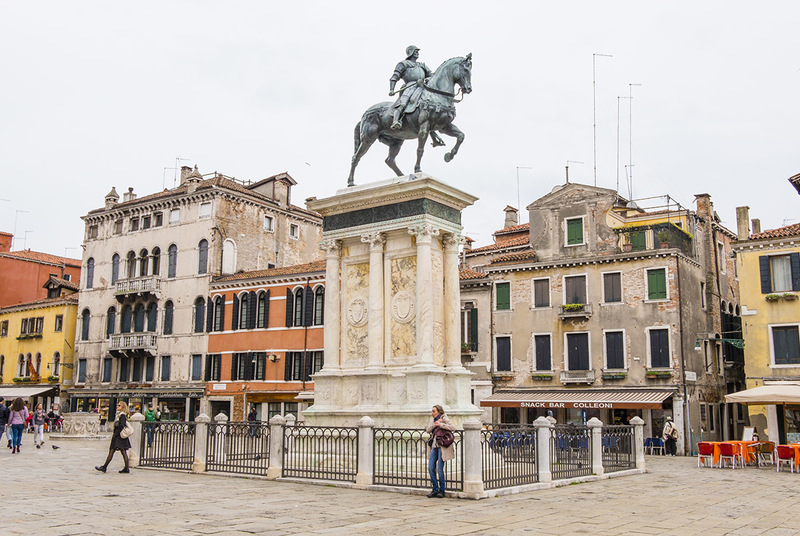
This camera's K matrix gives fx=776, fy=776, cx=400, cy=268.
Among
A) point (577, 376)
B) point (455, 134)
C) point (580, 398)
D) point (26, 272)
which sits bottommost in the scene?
point (580, 398)

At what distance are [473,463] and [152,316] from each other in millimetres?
37037

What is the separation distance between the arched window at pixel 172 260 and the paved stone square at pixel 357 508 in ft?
96.6

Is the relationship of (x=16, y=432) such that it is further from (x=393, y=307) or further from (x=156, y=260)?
(x=156, y=260)

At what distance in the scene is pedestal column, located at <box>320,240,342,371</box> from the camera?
18203mm

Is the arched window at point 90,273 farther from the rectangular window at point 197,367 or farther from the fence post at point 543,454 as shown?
the fence post at point 543,454

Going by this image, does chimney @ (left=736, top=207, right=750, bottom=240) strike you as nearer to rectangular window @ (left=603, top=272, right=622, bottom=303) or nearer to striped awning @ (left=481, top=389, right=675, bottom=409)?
rectangular window @ (left=603, top=272, right=622, bottom=303)

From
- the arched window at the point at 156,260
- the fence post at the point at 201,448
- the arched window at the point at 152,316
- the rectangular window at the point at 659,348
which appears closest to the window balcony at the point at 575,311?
the rectangular window at the point at 659,348

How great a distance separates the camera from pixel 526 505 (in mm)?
11922

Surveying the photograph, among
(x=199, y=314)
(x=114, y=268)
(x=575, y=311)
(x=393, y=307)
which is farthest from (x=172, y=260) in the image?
(x=393, y=307)

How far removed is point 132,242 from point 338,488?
123ft

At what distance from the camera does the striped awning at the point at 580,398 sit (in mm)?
31281

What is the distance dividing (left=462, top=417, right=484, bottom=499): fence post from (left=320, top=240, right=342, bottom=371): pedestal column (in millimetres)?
5873

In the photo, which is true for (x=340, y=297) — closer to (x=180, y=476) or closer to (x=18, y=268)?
(x=180, y=476)

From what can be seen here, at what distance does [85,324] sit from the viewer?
4931cm
